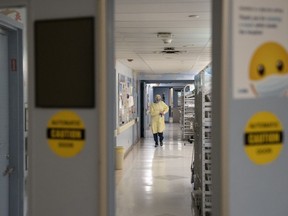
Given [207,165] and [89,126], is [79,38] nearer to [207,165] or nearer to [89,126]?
[89,126]

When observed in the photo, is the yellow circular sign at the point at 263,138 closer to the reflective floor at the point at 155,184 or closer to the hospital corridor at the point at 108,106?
the hospital corridor at the point at 108,106

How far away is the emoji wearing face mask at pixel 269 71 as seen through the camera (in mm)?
1818

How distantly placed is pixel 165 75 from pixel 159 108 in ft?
9.41

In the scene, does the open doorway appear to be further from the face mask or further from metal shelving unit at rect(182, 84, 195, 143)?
metal shelving unit at rect(182, 84, 195, 143)

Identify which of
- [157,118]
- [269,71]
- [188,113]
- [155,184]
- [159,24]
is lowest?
[155,184]

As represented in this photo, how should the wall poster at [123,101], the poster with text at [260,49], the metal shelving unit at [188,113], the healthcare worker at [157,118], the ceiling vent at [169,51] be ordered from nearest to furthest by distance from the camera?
the poster with text at [260,49], the ceiling vent at [169,51], the wall poster at [123,101], the healthcare worker at [157,118], the metal shelving unit at [188,113]

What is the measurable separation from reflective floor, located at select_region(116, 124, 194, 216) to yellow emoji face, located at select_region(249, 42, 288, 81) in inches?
156

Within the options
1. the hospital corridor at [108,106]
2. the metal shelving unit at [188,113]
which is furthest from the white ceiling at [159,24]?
the metal shelving unit at [188,113]

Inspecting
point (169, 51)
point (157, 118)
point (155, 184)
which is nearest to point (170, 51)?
point (169, 51)

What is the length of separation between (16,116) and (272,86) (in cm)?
236

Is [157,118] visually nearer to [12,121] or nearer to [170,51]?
[170,51]

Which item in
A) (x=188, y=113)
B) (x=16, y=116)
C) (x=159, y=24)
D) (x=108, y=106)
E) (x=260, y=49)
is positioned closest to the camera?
(x=260, y=49)

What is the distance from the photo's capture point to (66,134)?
77.2 inches

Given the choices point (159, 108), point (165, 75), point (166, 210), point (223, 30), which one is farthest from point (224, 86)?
point (165, 75)
